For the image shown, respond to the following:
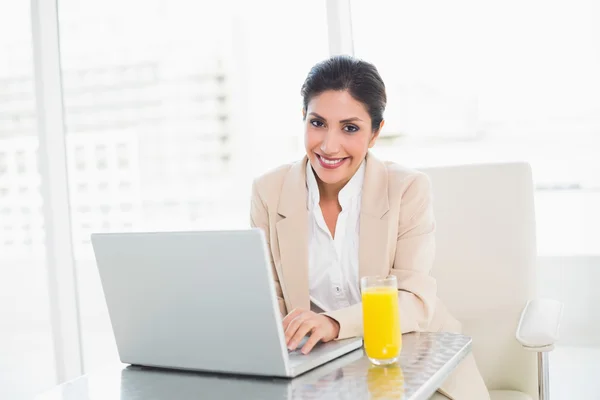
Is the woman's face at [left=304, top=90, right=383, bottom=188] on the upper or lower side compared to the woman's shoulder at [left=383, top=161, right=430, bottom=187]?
upper

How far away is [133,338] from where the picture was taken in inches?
50.7

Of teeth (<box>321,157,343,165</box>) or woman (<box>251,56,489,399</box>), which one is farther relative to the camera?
teeth (<box>321,157,343,165</box>)

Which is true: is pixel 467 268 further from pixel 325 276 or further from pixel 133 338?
pixel 133 338

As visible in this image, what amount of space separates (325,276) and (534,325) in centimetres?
54

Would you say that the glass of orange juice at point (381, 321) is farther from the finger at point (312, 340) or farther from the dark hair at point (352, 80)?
the dark hair at point (352, 80)

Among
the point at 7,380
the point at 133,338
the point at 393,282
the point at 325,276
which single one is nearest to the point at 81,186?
the point at 7,380

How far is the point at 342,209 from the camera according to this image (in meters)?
1.86

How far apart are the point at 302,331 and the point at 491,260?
2.54ft

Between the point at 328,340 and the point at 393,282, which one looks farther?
the point at 328,340

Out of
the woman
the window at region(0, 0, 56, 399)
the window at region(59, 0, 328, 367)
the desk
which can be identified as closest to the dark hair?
the woman

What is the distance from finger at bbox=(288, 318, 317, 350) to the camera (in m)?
1.29

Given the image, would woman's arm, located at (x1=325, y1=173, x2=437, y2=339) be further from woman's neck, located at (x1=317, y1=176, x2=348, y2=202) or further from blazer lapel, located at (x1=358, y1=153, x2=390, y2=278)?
woman's neck, located at (x1=317, y1=176, x2=348, y2=202)

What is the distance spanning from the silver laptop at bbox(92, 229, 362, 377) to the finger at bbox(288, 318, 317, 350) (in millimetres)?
32

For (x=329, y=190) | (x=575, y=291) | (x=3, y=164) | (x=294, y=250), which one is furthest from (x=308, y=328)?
(x=3, y=164)
